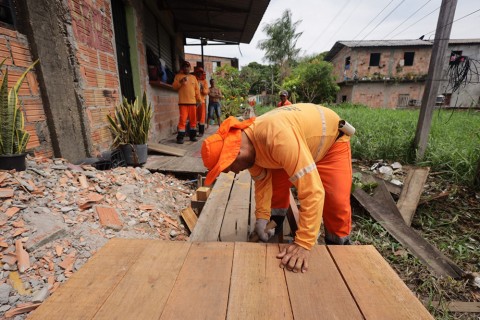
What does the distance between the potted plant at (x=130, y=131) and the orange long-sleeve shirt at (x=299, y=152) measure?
2.50 m

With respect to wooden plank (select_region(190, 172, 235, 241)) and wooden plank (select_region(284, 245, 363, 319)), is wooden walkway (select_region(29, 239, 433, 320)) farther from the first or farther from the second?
wooden plank (select_region(190, 172, 235, 241))

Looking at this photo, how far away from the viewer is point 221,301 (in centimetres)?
90

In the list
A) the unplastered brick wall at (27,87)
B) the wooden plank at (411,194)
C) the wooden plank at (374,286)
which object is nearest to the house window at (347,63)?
the wooden plank at (411,194)

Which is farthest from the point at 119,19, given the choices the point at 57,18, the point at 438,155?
the point at 438,155

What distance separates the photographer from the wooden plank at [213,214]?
6.69 ft

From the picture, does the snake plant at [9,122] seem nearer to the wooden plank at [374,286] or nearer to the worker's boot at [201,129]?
the wooden plank at [374,286]

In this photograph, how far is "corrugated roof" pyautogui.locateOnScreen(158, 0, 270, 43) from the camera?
236 inches

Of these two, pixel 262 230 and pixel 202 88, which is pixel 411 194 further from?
pixel 202 88

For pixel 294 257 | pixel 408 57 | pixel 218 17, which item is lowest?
pixel 294 257

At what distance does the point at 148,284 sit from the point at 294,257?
630mm

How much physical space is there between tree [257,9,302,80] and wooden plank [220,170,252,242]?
29677 millimetres

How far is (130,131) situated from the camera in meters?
3.76

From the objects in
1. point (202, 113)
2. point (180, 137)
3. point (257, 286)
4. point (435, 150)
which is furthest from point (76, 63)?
point (435, 150)

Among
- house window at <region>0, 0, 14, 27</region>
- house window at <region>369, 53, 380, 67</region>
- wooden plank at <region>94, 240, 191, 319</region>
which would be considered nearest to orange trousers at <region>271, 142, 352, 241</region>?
wooden plank at <region>94, 240, 191, 319</region>
